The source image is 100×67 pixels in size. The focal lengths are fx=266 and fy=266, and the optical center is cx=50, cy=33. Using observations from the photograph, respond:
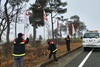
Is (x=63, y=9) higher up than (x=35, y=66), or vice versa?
(x=63, y=9)

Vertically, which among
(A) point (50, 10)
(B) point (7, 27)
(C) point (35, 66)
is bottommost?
(C) point (35, 66)

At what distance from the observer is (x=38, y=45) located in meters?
33.5

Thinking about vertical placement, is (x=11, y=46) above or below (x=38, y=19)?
below

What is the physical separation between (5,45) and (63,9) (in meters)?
36.8

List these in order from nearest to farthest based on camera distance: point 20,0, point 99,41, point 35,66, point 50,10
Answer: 1. point 35,66
2. point 99,41
3. point 20,0
4. point 50,10

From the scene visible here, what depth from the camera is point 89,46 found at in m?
26.6

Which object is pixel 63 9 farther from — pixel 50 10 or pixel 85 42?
pixel 85 42

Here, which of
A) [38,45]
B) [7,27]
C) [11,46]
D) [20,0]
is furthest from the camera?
[20,0]

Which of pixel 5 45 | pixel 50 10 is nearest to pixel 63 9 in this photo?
pixel 50 10

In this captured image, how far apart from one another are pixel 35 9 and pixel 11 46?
34.2 m

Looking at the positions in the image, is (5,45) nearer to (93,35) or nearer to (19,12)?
(93,35)

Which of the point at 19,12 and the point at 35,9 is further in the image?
the point at 35,9

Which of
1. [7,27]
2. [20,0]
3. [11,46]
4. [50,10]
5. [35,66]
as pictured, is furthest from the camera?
[50,10]

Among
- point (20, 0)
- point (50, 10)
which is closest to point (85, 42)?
point (20, 0)
